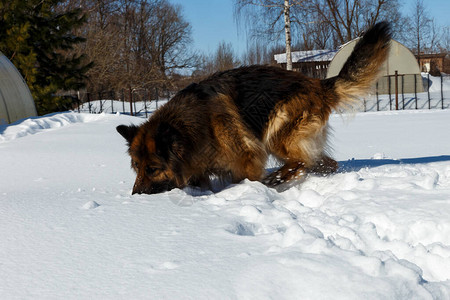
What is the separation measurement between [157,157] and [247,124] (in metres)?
0.93

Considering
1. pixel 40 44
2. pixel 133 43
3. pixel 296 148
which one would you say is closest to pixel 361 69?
pixel 296 148

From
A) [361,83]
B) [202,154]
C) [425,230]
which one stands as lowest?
[425,230]

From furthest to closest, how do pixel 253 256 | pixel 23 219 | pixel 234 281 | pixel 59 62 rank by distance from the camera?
pixel 59 62
pixel 23 219
pixel 253 256
pixel 234 281

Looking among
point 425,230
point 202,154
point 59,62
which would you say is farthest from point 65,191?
point 59,62

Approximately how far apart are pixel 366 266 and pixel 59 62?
57.5ft

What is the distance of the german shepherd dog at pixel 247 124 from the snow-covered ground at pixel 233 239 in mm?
264

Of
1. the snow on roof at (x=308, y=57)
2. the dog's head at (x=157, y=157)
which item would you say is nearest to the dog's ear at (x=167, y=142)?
the dog's head at (x=157, y=157)

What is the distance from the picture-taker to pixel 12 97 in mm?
10789

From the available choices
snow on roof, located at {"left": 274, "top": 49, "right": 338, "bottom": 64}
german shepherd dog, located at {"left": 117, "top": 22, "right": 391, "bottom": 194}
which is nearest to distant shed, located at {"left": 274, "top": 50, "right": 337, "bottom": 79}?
snow on roof, located at {"left": 274, "top": 49, "right": 338, "bottom": 64}

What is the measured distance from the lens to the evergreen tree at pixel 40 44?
14.5 metres

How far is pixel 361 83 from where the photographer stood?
371 centimetres

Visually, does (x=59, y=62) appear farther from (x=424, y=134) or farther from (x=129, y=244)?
(x=129, y=244)

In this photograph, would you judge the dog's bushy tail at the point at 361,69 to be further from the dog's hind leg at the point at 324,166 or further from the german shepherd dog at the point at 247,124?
the dog's hind leg at the point at 324,166

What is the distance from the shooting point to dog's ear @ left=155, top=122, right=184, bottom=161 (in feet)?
10.8
